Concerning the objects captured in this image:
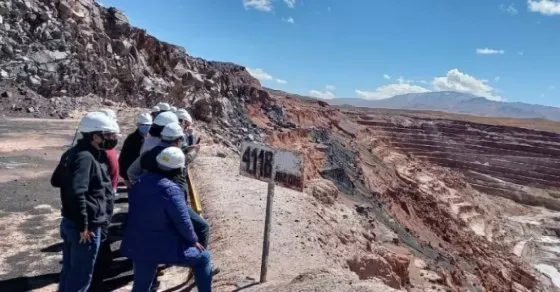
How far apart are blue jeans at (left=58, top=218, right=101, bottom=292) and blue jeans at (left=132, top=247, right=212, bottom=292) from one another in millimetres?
426

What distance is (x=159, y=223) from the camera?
12.0ft

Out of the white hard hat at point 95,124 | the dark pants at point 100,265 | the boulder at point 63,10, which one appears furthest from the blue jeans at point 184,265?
the boulder at point 63,10

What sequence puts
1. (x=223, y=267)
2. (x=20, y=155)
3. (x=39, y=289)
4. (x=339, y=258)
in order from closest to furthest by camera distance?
(x=39, y=289) → (x=223, y=267) → (x=339, y=258) → (x=20, y=155)

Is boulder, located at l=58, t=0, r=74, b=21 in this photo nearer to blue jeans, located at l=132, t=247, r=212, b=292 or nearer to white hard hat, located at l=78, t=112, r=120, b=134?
white hard hat, located at l=78, t=112, r=120, b=134

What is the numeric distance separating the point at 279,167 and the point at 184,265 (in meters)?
1.63

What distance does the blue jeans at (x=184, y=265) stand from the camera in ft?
12.4

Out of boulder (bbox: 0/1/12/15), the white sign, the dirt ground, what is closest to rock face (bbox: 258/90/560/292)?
the dirt ground

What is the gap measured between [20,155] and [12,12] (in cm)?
1448

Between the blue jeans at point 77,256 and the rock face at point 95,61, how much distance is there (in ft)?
61.7

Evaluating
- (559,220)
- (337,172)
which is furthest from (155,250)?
(559,220)

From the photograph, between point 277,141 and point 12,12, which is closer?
point 12,12

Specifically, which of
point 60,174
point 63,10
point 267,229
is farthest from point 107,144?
point 63,10

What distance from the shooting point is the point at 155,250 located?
369 centimetres

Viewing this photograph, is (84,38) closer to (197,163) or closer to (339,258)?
(197,163)
